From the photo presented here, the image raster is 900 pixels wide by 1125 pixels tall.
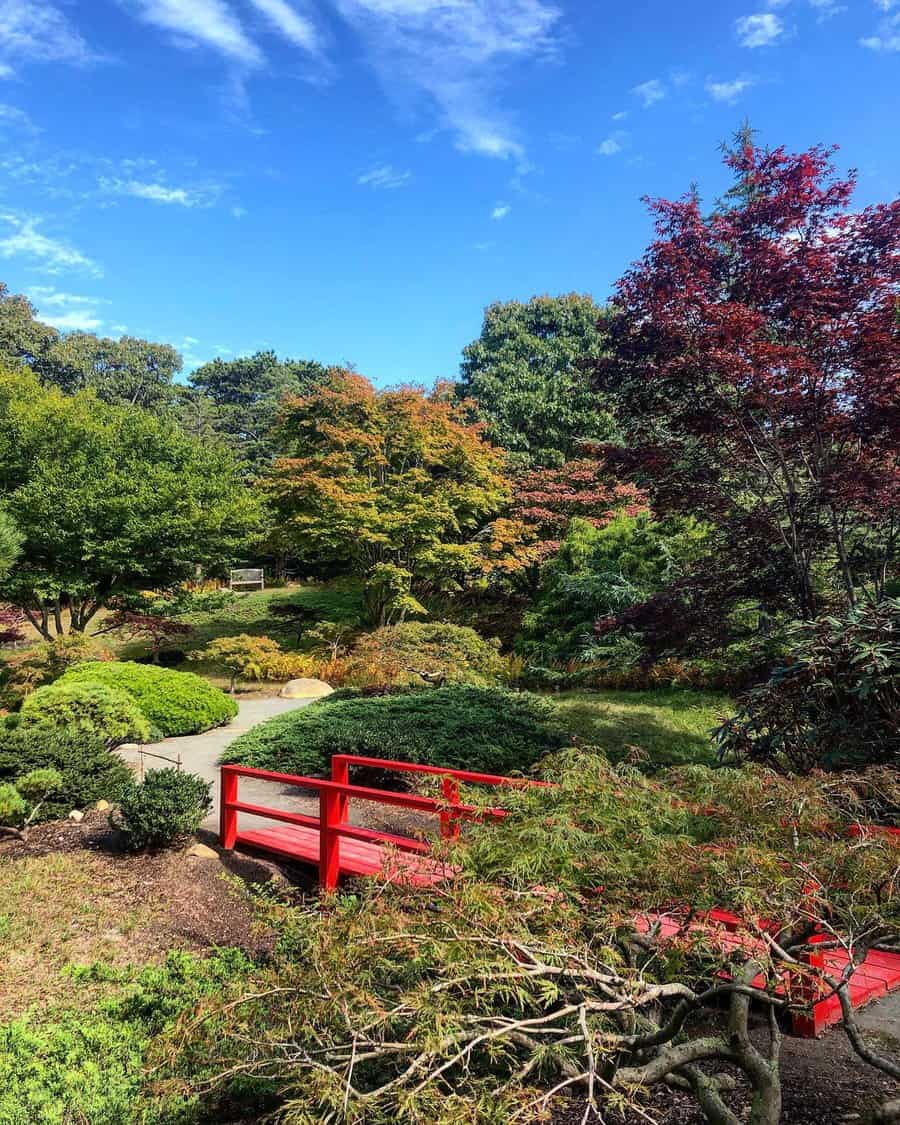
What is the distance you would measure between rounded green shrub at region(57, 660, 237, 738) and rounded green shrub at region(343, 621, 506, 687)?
261 cm

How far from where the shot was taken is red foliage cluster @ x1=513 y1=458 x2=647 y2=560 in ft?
55.9

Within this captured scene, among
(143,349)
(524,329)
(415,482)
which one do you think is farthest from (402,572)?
(143,349)

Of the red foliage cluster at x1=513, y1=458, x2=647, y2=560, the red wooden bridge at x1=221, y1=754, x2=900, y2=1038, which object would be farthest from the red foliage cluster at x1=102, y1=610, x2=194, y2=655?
the red wooden bridge at x1=221, y1=754, x2=900, y2=1038

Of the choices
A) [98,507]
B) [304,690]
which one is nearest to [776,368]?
[304,690]

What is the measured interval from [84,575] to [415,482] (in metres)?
7.14

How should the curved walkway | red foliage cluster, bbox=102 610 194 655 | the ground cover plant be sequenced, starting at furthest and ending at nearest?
1. red foliage cluster, bbox=102 610 194 655
2. the ground cover plant
3. the curved walkway

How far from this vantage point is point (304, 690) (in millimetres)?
13633

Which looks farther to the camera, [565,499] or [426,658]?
[565,499]

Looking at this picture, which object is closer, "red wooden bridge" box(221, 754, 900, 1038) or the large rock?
"red wooden bridge" box(221, 754, 900, 1038)

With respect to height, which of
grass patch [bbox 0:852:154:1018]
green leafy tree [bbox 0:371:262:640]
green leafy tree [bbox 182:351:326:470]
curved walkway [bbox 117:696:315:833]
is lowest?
curved walkway [bbox 117:696:315:833]

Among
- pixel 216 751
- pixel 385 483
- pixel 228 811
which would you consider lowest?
pixel 216 751

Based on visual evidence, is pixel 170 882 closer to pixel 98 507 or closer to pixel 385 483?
pixel 98 507

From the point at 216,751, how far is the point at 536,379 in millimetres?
15780

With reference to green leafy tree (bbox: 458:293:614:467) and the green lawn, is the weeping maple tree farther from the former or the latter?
green leafy tree (bbox: 458:293:614:467)
